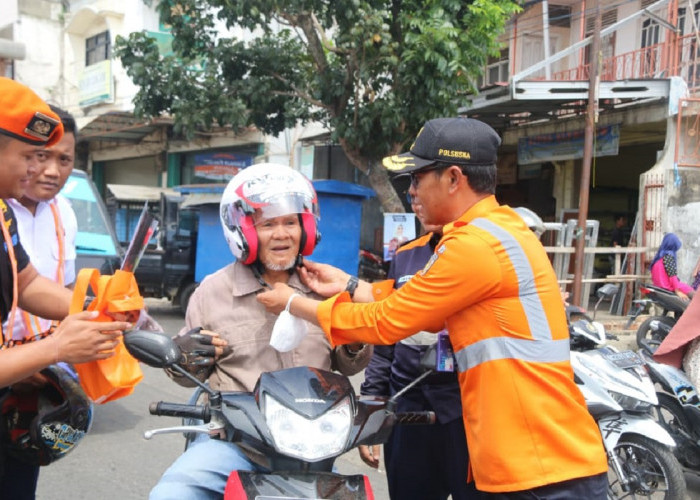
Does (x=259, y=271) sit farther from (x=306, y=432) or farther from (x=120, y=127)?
(x=120, y=127)

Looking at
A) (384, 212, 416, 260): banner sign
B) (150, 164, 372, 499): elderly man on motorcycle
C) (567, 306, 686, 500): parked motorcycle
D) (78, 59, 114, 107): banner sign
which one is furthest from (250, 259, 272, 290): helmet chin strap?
(78, 59, 114, 107): banner sign

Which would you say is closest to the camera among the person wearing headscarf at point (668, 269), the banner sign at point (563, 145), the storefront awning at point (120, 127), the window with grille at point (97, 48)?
the person wearing headscarf at point (668, 269)

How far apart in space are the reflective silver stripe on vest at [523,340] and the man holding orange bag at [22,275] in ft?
3.33

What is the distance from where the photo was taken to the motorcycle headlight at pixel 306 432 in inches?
Answer: 69.7

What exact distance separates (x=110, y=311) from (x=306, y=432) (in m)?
0.63

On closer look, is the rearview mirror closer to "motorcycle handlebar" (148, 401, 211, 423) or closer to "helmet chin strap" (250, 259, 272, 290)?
"motorcycle handlebar" (148, 401, 211, 423)

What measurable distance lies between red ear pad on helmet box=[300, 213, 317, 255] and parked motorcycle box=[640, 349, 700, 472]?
9.46 feet

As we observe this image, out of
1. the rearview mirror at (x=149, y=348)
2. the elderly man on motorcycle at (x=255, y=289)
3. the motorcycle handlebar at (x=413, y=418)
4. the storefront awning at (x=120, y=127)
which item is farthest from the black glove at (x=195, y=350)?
the storefront awning at (x=120, y=127)

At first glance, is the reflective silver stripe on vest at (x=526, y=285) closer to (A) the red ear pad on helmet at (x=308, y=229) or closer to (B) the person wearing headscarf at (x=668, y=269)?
(A) the red ear pad on helmet at (x=308, y=229)

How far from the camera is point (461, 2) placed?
9.34 metres

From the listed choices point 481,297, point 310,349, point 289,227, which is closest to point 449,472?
point 310,349

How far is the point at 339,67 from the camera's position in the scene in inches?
399

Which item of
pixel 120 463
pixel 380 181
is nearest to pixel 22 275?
pixel 120 463

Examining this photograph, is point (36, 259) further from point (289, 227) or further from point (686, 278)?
point (686, 278)
